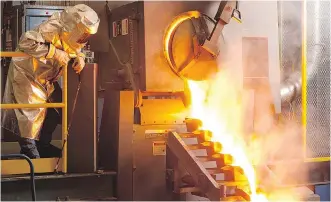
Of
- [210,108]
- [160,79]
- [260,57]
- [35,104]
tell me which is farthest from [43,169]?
[260,57]

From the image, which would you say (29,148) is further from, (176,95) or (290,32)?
(290,32)

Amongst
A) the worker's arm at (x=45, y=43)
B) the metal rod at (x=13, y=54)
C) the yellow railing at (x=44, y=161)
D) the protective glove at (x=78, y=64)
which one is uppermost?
the worker's arm at (x=45, y=43)

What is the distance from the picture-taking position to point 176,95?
4656 mm

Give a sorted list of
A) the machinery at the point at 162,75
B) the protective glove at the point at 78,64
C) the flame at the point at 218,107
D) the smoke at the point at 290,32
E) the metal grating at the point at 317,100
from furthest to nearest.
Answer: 1. the smoke at the point at 290,32
2. the flame at the point at 218,107
3. the metal grating at the point at 317,100
4. the machinery at the point at 162,75
5. the protective glove at the point at 78,64

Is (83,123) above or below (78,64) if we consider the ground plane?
below

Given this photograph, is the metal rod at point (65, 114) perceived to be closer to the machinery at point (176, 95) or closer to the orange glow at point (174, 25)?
the machinery at point (176, 95)

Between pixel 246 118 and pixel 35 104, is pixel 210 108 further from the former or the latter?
pixel 35 104

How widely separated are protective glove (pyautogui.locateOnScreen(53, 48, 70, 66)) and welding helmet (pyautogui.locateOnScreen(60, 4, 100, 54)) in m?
0.08

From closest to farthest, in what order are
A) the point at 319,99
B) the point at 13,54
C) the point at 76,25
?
the point at 13,54
the point at 76,25
the point at 319,99

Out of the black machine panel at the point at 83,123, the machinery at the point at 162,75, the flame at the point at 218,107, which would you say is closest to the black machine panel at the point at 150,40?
the machinery at the point at 162,75

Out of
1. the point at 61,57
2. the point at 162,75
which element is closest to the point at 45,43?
the point at 61,57

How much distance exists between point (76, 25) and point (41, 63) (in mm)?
458

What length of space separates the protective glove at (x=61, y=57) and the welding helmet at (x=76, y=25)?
0.27 feet

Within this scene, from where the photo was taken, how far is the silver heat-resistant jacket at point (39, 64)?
4117mm
